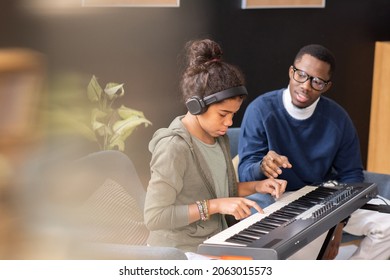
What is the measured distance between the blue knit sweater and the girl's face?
29 centimetres

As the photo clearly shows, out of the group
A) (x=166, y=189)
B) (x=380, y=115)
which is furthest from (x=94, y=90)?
(x=380, y=115)

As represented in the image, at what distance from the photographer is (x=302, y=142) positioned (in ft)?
9.96

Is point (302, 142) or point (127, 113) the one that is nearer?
point (127, 113)

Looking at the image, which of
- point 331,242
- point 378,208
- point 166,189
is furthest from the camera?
point 378,208

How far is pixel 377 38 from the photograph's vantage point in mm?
3076

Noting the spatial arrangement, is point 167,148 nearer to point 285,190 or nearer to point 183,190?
point 183,190

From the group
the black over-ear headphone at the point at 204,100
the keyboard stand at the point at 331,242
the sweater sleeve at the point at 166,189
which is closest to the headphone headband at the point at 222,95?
the black over-ear headphone at the point at 204,100

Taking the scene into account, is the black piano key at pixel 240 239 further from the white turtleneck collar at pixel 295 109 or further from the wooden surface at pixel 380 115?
the wooden surface at pixel 380 115

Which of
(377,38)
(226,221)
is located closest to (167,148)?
(226,221)

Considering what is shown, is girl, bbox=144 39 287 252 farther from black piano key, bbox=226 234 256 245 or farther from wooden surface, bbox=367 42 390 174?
wooden surface, bbox=367 42 390 174

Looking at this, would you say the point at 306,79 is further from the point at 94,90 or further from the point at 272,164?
the point at 94,90

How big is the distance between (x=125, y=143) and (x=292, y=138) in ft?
2.06

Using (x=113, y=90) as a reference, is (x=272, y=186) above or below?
below

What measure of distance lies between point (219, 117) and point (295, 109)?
0.48m
